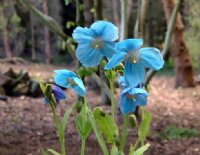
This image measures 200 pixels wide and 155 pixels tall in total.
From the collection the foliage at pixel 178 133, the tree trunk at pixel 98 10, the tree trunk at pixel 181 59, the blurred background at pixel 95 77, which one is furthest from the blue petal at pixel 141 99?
the tree trunk at pixel 181 59

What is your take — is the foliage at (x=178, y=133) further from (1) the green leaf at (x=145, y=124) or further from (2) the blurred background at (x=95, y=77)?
(1) the green leaf at (x=145, y=124)

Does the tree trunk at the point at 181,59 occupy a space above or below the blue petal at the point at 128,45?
below

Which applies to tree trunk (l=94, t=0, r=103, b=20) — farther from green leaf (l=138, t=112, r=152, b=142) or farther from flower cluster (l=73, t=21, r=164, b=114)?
flower cluster (l=73, t=21, r=164, b=114)

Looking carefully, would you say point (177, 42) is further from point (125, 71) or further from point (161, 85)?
point (125, 71)

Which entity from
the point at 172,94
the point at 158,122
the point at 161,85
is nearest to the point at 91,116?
the point at 158,122

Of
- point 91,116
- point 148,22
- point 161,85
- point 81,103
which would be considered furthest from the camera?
point 148,22

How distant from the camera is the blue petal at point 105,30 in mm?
1733

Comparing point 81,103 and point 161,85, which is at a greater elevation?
point 81,103

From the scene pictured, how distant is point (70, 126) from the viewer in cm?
452

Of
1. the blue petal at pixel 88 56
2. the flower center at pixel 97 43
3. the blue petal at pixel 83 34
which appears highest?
the blue petal at pixel 83 34

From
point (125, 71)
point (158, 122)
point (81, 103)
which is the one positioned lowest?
point (158, 122)

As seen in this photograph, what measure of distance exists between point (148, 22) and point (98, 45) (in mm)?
11878

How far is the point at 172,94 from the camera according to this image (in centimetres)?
780

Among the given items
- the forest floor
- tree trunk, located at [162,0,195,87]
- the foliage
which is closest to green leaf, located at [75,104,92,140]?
the forest floor
